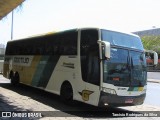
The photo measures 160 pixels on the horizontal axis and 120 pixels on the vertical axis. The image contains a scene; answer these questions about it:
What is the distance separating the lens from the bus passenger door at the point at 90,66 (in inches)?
472

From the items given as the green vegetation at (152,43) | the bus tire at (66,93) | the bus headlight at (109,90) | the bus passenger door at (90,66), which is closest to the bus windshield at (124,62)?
the bus headlight at (109,90)

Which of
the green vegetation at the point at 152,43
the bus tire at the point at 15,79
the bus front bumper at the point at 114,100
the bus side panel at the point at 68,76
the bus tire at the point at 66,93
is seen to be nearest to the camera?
the bus front bumper at the point at 114,100

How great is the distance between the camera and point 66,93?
14.2 metres

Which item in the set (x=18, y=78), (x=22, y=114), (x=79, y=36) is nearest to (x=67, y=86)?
(x=79, y=36)

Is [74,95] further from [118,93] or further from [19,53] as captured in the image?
[19,53]

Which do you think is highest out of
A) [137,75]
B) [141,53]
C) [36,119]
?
[141,53]

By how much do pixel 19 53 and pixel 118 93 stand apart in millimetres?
10504

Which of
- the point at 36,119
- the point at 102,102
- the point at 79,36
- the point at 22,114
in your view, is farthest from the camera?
the point at 79,36

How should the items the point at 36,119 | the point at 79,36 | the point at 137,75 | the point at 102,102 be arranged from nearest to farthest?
the point at 36,119 < the point at 102,102 < the point at 137,75 < the point at 79,36

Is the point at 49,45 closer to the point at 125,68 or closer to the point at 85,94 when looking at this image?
the point at 85,94

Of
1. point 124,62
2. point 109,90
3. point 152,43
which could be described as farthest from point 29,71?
point 152,43

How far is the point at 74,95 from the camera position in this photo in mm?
13320

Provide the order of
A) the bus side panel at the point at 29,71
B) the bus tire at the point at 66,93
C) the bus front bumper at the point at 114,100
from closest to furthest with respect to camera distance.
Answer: the bus front bumper at the point at 114,100, the bus tire at the point at 66,93, the bus side panel at the point at 29,71

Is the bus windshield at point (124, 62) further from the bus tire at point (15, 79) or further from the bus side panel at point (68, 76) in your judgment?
the bus tire at point (15, 79)
